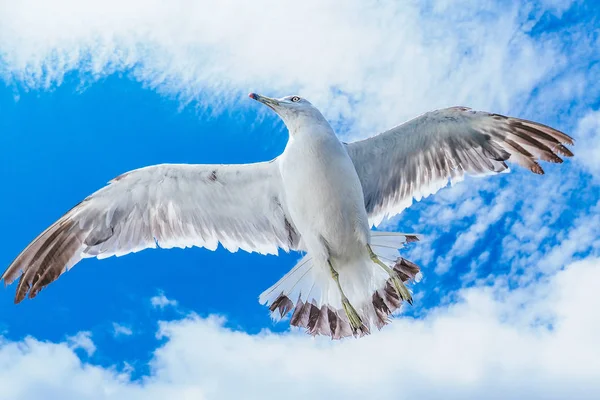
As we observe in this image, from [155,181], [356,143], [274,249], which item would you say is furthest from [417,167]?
[155,181]

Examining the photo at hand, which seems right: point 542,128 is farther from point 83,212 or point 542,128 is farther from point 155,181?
point 83,212

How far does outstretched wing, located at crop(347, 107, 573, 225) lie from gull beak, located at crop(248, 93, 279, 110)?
0.80 m

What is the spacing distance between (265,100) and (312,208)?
1137 millimetres

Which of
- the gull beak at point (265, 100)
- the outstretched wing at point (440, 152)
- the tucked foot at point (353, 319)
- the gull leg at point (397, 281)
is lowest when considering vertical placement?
the tucked foot at point (353, 319)

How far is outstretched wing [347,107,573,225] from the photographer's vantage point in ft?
18.3

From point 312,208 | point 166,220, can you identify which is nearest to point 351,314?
point 312,208

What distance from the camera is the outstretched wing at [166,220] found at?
18.1ft

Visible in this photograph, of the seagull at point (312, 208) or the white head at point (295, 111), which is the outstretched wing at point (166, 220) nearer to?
the seagull at point (312, 208)

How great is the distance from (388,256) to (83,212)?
2.86 m

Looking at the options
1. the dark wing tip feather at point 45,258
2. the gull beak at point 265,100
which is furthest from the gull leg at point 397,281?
the dark wing tip feather at point 45,258

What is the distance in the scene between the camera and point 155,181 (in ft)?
18.1

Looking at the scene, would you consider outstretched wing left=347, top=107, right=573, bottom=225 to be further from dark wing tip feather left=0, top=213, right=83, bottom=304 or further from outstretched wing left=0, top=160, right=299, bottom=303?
dark wing tip feather left=0, top=213, right=83, bottom=304

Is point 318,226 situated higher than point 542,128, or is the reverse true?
point 542,128

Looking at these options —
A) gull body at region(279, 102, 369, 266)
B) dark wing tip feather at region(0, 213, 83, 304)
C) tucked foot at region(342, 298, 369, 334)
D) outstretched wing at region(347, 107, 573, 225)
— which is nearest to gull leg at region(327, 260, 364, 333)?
tucked foot at region(342, 298, 369, 334)
